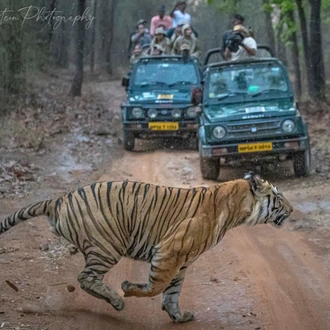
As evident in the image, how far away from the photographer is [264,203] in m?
5.13

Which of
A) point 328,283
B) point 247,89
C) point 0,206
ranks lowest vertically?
point 328,283

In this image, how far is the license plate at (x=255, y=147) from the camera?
10789 mm

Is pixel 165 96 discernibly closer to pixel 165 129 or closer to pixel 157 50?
pixel 165 129

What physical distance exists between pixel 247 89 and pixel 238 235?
14.1ft

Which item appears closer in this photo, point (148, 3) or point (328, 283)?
point (328, 283)

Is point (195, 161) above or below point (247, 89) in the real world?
below

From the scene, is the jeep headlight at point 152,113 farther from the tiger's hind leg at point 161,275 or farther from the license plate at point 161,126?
the tiger's hind leg at point 161,275

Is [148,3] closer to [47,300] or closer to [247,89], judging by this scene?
[247,89]

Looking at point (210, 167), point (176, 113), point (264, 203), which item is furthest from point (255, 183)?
point (176, 113)

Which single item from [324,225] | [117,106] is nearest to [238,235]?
[324,225]

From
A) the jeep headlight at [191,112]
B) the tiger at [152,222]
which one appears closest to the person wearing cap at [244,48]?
the jeep headlight at [191,112]

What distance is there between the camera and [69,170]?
12.5 m

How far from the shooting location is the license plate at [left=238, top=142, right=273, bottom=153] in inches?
425

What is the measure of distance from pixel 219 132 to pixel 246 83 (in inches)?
47.6
